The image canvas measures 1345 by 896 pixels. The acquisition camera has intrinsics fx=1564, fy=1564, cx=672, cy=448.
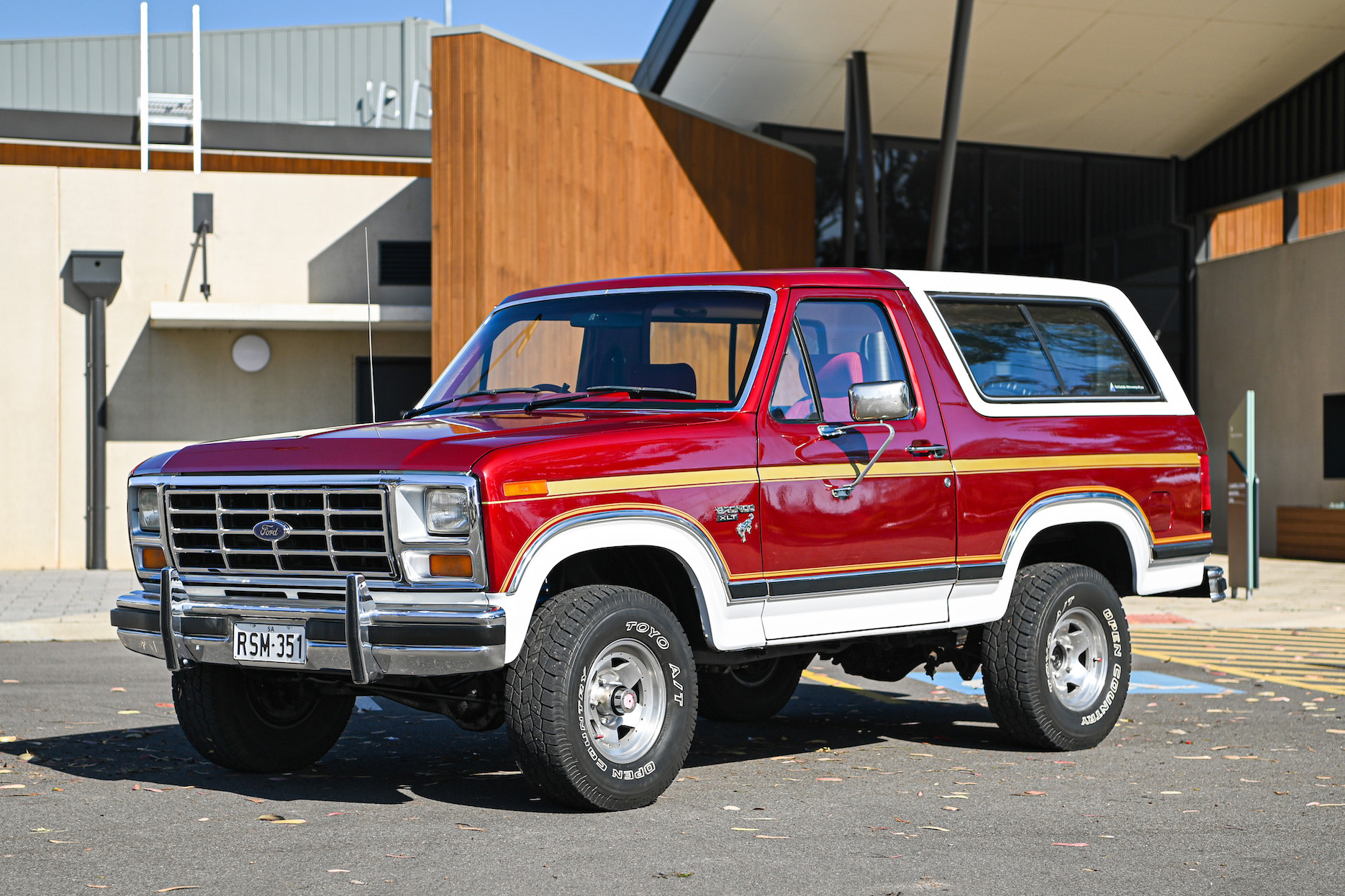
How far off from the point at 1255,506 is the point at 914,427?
35.4 feet

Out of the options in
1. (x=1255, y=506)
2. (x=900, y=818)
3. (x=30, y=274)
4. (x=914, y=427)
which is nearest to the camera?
(x=900, y=818)

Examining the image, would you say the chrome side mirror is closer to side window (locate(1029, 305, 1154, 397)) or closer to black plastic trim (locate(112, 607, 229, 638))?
side window (locate(1029, 305, 1154, 397))

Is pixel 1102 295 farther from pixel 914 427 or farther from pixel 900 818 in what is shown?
pixel 900 818

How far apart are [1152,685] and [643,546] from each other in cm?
512

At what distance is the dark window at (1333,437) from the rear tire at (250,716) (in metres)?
18.7

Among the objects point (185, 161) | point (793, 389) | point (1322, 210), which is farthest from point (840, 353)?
point (1322, 210)

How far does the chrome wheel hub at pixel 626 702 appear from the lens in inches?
233

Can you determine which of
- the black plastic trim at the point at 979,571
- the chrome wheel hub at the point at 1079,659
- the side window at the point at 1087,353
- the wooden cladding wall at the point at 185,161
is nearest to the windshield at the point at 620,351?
the black plastic trim at the point at 979,571

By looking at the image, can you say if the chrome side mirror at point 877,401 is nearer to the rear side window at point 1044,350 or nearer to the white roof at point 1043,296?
the white roof at point 1043,296

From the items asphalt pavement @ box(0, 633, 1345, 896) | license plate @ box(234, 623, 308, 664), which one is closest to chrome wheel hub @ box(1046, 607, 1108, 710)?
asphalt pavement @ box(0, 633, 1345, 896)

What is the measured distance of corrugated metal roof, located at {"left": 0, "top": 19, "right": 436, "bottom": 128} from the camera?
29.7 metres

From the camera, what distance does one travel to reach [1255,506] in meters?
16.5

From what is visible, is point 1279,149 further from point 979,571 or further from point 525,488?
point 525,488

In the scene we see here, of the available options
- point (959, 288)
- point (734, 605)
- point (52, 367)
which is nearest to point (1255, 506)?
point (959, 288)
